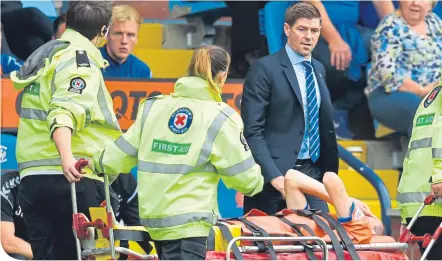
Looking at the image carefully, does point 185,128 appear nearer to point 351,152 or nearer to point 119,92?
point 119,92

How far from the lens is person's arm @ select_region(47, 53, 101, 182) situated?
7.81 metres

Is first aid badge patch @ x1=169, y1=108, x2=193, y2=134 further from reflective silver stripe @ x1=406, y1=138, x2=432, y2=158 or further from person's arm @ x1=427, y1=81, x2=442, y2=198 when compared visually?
reflective silver stripe @ x1=406, y1=138, x2=432, y2=158

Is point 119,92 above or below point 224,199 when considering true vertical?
above

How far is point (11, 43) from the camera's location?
11.4 metres

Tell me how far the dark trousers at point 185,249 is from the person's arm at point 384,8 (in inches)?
176

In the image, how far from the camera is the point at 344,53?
446 inches

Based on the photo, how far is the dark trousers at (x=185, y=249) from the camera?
7504 millimetres

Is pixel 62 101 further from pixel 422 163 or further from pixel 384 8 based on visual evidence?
pixel 384 8

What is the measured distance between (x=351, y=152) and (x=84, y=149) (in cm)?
383

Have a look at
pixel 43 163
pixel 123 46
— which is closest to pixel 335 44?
pixel 123 46

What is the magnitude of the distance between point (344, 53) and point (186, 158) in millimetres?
4039

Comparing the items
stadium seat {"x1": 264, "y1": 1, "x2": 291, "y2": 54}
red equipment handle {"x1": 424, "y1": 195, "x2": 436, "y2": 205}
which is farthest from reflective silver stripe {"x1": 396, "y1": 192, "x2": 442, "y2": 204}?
stadium seat {"x1": 264, "y1": 1, "x2": 291, "y2": 54}

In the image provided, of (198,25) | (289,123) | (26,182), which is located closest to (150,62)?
(198,25)

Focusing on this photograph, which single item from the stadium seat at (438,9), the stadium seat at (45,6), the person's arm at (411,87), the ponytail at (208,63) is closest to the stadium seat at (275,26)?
the person's arm at (411,87)
